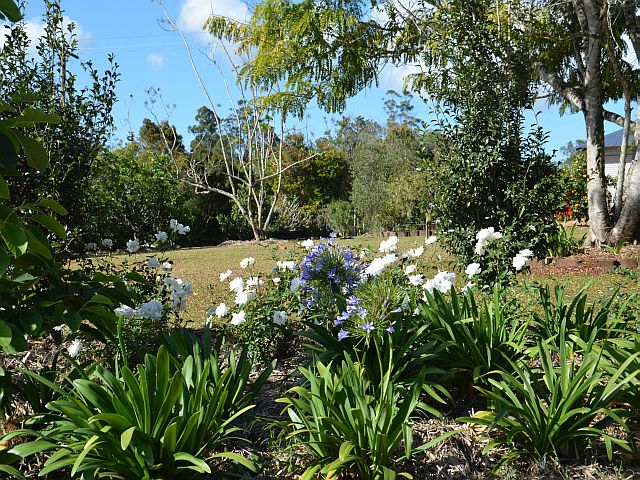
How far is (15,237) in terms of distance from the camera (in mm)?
2076

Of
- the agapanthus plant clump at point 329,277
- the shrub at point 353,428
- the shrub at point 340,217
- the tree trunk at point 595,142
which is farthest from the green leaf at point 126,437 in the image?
the shrub at point 340,217

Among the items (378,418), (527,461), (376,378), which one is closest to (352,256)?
(376,378)

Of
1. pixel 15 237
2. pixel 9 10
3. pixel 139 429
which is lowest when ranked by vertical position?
pixel 139 429

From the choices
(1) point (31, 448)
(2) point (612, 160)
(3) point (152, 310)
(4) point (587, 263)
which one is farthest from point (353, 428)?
(2) point (612, 160)

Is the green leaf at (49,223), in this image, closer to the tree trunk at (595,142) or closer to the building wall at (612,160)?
the tree trunk at (595,142)

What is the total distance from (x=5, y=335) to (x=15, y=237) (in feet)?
1.20

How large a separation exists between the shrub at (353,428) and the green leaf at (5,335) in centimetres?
116

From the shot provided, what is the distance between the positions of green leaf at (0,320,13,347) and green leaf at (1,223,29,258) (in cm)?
29

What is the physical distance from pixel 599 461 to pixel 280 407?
1603 millimetres

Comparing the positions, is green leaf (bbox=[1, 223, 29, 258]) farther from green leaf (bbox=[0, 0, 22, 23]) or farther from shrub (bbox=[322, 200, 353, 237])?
shrub (bbox=[322, 200, 353, 237])

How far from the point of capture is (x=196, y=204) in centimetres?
1894

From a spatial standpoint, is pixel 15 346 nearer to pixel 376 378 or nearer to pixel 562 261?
pixel 376 378

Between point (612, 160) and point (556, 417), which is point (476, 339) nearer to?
point (556, 417)

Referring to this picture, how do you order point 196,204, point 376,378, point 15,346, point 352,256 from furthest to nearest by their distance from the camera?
point 196,204
point 352,256
point 376,378
point 15,346
